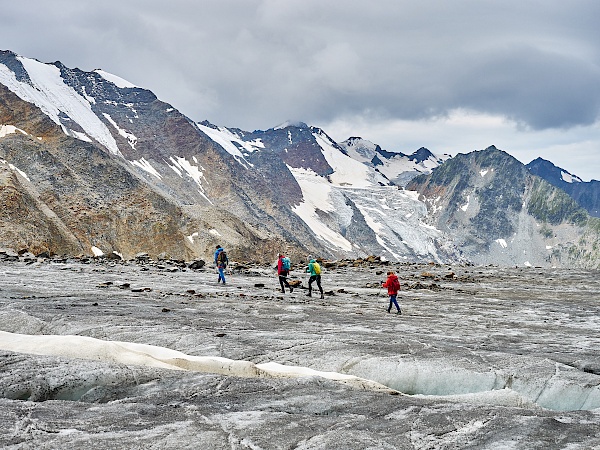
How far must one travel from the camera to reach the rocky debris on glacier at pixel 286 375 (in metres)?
8.16

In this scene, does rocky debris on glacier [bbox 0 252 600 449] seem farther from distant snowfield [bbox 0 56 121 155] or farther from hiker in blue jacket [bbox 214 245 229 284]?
distant snowfield [bbox 0 56 121 155]

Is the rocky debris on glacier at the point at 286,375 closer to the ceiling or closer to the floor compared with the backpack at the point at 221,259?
closer to the floor

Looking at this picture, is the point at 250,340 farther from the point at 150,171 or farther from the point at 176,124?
the point at 176,124

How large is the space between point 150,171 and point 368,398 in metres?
151

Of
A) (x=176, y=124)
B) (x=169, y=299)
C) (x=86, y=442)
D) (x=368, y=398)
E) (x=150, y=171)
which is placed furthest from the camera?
(x=176, y=124)

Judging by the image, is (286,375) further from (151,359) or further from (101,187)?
(101,187)

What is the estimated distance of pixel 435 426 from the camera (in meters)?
8.60

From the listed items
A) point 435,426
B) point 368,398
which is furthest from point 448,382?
point 435,426

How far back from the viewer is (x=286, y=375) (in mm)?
12008

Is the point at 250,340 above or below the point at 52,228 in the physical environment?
below

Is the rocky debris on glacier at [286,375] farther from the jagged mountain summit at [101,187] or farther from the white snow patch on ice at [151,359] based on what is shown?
the jagged mountain summit at [101,187]

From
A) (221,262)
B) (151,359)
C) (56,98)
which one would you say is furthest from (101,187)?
(56,98)

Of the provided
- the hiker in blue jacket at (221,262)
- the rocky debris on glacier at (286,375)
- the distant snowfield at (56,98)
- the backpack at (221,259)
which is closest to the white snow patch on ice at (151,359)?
the rocky debris on glacier at (286,375)

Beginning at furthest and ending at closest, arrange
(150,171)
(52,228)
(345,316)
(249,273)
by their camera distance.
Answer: (150,171), (52,228), (249,273), (345,316)
